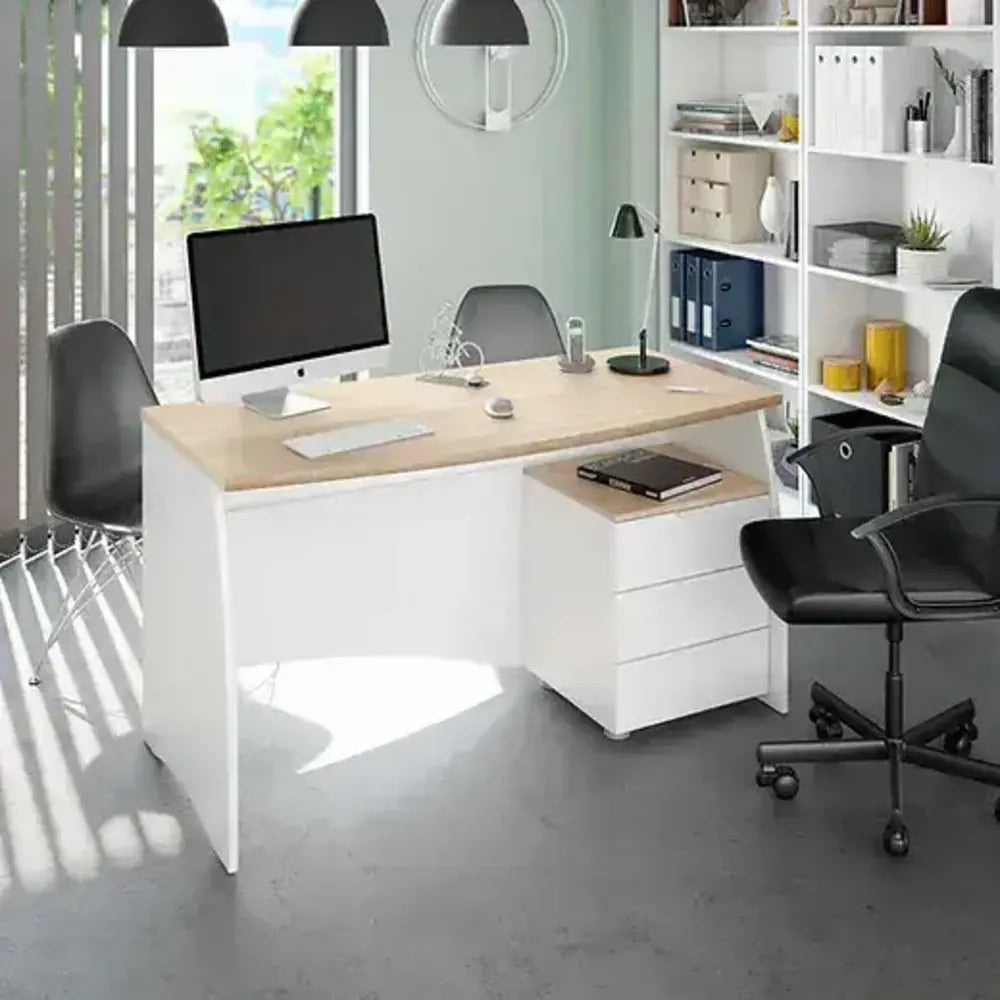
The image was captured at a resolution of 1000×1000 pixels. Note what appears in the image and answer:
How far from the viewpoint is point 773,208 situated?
243 inches

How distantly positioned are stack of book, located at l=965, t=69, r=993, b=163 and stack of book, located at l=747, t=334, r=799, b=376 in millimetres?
1188

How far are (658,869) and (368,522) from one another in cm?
125

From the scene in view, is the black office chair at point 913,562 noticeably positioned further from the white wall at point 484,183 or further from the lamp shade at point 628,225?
the white wall at point 484,183

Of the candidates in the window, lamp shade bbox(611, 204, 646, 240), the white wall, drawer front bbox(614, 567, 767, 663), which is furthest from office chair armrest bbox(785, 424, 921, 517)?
the window

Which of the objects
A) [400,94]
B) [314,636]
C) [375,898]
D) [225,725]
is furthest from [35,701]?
[400,94]

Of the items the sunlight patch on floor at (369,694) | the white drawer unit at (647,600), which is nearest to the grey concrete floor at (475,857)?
the sunlight patch on floor at (369,694)

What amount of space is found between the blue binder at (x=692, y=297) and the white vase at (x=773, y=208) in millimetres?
392

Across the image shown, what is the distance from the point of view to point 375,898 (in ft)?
11.7

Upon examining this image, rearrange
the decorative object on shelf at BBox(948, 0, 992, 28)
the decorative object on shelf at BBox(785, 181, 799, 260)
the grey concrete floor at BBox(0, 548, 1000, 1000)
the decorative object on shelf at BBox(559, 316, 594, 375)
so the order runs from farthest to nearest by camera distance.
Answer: the decorative object on shelf at BBox(785, 181, 799, 260)
the decorative object on shelf at BBox(948, 0, 992, 28)
the decorative object on shelf at BBox(559, 316, 594, 375)
the grey concrete floor at BBox(0, 548, 1000, 1000)

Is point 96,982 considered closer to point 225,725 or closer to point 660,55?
point 225,725

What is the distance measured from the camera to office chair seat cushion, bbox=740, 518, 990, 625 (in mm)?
3738

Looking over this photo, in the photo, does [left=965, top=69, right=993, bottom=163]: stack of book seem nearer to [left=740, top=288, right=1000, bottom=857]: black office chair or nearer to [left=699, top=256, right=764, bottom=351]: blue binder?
[left=740, top=288, right=1000, bottom=857]: black office chair

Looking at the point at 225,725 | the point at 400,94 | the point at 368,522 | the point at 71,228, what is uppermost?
the point at 400,94

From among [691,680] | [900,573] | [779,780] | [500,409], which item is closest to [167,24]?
[500,409]
